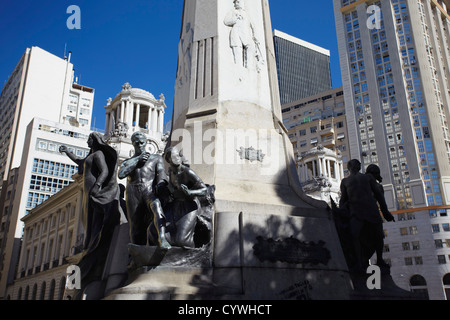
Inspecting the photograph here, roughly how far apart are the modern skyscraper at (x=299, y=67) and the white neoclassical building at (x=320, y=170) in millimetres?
70436

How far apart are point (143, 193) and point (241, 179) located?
2.00 m

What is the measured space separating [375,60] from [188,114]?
75671mm

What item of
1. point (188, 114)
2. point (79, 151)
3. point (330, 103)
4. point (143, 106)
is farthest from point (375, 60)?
point (188, 114)

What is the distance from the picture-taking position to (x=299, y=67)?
154m

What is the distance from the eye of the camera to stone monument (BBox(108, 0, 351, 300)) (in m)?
6.51

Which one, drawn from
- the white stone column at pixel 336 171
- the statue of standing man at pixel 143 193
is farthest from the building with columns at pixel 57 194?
the statue of standing man at pixel 143 193

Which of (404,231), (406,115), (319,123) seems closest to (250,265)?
(404,231)

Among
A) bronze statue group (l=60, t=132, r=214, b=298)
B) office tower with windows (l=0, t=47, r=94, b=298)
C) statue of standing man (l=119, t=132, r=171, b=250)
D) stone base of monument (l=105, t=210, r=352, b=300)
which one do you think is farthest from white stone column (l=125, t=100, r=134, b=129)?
stone base of monument (l=105, t=210, r=352, b=300)

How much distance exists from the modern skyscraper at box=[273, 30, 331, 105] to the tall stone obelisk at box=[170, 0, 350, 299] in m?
135

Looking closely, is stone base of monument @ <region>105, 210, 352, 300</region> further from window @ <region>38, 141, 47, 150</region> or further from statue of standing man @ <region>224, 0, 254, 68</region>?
window @ <region>38, 141, 47, 150</region>

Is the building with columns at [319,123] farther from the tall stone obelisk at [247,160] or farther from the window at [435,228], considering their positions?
the tall stone obelisk at [247,160]

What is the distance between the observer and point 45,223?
5578 centimetres

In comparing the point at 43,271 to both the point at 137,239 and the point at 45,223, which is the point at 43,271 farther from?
the point at 137,239

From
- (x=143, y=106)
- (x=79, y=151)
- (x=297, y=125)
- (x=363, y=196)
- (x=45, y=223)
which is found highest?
(x=297, y=125)
